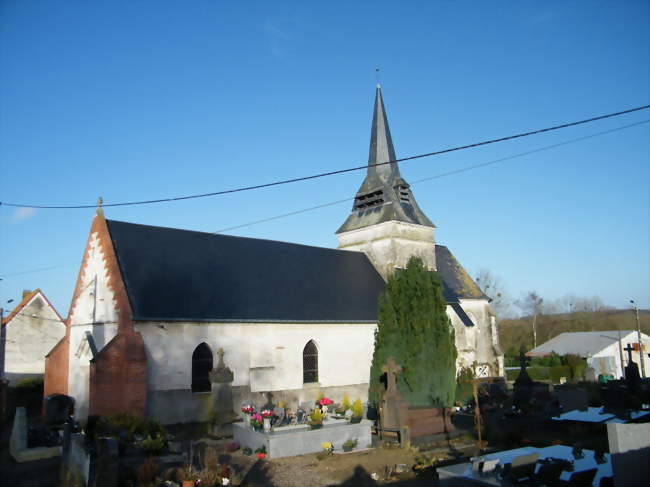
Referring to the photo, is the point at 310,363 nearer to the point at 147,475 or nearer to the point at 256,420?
the point at 256,420

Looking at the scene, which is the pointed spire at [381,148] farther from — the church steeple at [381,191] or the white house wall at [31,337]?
the white house wall at [31,337]

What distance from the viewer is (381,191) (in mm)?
29375

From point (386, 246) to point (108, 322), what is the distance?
47.9 ft

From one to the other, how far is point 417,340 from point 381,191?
1338 cm

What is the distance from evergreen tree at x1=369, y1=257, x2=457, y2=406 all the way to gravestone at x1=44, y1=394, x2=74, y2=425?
1096cm

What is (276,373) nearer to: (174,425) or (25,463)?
(174,425)

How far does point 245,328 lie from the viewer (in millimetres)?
19609

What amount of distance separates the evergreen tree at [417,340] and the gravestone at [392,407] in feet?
5.66

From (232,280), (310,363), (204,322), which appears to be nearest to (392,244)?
(310,363)

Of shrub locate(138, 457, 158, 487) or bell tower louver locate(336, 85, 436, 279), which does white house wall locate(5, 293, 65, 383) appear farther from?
shrub locate(138, 457, 158, 487)

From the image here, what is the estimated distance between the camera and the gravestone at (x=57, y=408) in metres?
18.7

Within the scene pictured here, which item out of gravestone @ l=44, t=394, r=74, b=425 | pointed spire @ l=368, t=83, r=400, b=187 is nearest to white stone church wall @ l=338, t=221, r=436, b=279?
pointed spire @ l=368, t=83, r=400, b=187

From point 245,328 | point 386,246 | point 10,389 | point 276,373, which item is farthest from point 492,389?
point 10,389

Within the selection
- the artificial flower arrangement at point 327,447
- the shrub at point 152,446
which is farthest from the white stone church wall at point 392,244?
the shrub at point 152,446
